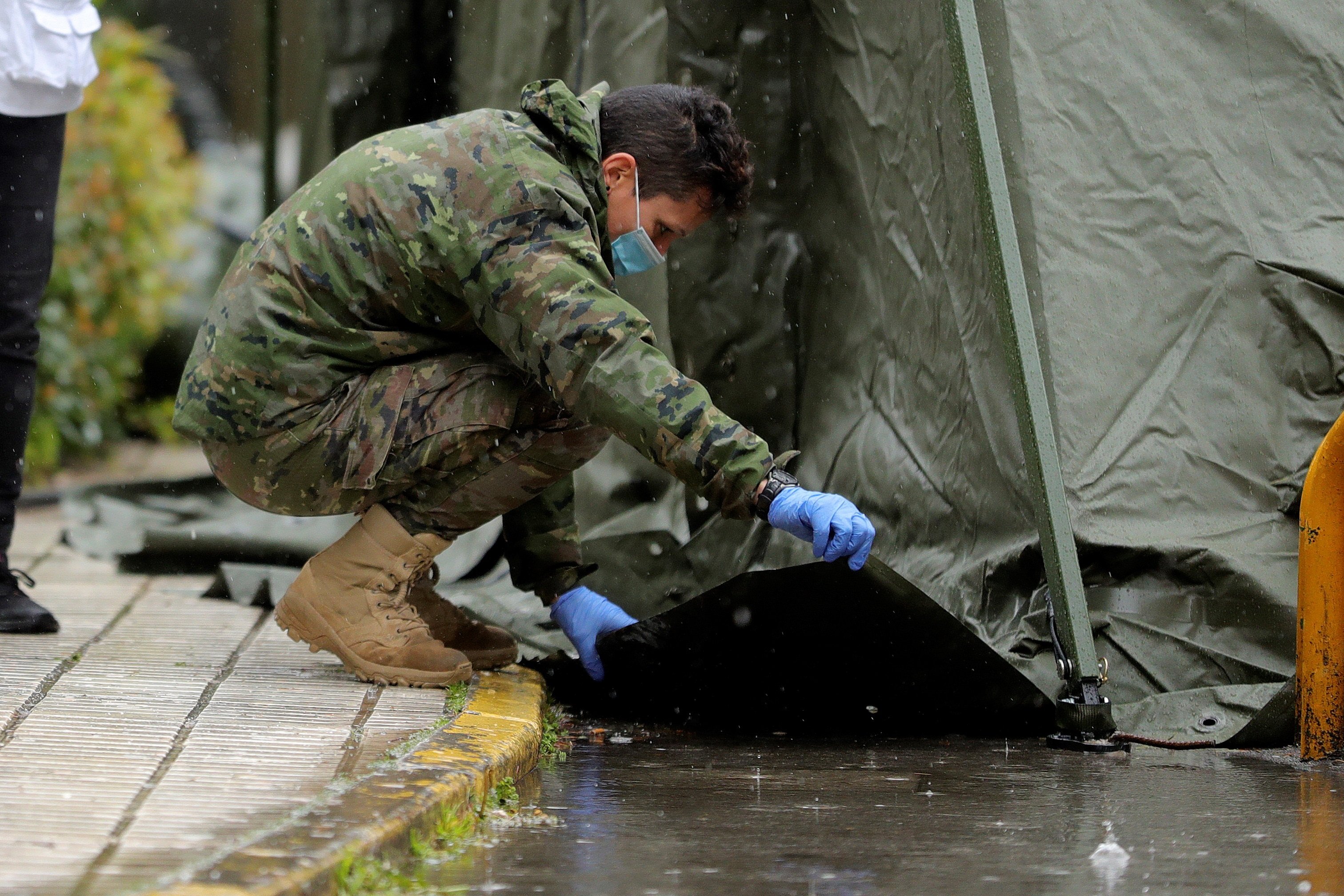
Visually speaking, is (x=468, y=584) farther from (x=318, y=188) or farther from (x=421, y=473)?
(x=318, y=188)

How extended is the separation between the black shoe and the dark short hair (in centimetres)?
146

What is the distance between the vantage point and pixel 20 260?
2852 millimetres

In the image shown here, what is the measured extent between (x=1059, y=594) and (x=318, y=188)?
1395 millimetres

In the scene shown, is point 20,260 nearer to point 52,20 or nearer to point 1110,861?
point 52,20

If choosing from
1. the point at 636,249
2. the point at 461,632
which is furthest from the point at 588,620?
the point at 636,249

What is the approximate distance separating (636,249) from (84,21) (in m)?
1.22

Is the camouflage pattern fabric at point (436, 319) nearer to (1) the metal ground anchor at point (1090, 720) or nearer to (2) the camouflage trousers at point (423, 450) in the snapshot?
(2) the camouflage trousers at point (423, 450)

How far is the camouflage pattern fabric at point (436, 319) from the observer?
7.32 ft

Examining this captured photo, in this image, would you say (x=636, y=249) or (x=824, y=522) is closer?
(x=824, y=522)

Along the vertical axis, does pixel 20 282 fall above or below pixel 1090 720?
above

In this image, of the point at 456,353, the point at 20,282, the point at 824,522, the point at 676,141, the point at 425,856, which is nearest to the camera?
the point at 425,856

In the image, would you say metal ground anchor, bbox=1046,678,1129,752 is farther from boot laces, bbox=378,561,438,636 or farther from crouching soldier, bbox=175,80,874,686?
boot laces, bbox=378,561,438,636

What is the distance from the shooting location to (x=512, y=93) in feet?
11.9

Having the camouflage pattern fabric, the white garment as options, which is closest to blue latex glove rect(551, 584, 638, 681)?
the camouflage pattern fabric
